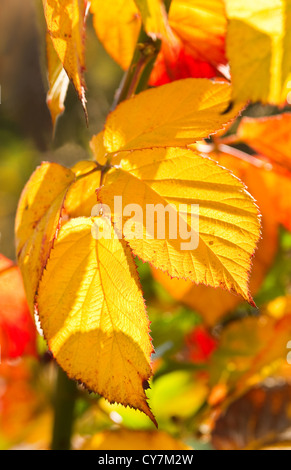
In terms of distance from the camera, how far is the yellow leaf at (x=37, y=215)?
267mm

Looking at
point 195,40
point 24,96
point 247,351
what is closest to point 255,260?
point 247,351

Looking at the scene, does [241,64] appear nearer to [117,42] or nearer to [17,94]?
[117,42]

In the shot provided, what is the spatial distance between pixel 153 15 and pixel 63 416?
332 mm

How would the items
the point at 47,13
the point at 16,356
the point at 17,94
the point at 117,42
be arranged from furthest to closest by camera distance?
the point at 17,94, the point at 16,356, the point at 117,42, the point at 47,13

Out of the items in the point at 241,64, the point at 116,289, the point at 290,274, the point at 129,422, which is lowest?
the point at 129,422

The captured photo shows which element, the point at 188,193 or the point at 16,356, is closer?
the point at 188,193

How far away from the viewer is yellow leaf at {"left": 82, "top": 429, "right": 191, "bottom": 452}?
408 millimetres

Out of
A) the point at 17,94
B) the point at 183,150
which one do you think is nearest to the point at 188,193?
the point at 183,150

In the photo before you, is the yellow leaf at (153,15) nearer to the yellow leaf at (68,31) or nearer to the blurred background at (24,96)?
the yellow leaf at (68,31)

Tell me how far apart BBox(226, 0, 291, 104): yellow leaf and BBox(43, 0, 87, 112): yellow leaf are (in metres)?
0.07

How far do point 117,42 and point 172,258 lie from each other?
0.58 feet

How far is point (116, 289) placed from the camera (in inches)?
10.5

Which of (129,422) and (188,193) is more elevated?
(188,193)

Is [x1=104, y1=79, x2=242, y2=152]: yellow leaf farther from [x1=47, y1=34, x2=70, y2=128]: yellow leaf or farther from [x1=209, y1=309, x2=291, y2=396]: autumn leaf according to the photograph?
[x1=209, y1=309, x2=291, y2=396]: autumn leaf
